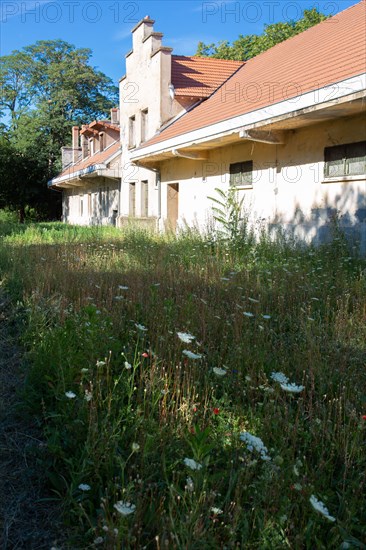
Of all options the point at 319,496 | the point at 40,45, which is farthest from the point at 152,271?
the point at 40,45

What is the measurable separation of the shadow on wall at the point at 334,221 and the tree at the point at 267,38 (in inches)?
905

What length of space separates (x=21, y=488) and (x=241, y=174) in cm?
1079

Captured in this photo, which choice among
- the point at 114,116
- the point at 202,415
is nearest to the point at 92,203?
the point at 114,116

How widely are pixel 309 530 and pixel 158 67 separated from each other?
17.4 meters

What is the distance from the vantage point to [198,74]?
1850 cm

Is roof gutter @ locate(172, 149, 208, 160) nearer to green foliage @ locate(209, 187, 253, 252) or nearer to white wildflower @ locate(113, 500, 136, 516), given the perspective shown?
green foliage @ locate(209, 187, 253, 252)

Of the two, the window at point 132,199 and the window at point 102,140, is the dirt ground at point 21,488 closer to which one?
the window at point 132,199

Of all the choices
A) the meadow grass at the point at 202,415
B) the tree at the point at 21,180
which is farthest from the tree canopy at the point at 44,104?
the meadow grass at the point at 202,415

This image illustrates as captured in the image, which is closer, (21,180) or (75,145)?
(75,145)

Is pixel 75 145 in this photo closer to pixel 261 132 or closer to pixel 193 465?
pixel 261 132

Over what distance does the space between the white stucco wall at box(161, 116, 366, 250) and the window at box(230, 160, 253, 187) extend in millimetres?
152

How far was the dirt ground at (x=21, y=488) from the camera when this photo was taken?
7.03 ft

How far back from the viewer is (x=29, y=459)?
270 centimetres

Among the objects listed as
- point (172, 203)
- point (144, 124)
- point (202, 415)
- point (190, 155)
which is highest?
point (144, 124)
